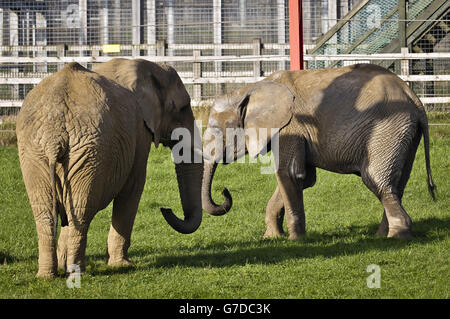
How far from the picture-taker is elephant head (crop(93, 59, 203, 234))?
313 inches

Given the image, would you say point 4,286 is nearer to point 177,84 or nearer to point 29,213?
point 177,84

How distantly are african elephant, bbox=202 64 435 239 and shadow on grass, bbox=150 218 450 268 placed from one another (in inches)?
10.7

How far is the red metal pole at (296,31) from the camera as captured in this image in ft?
37.8

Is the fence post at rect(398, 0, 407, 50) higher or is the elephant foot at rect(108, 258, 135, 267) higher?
the fence post at rect(398, 0, 407, 50)

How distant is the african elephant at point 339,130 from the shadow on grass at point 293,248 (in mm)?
272

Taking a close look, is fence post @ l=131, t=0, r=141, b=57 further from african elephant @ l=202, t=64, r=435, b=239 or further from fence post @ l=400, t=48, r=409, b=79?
african elephant @ l=202, t=64, r=435, b=239

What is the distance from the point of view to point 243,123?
1004cm

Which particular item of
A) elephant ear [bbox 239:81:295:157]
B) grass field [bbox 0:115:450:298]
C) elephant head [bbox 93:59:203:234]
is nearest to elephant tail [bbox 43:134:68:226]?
grass field [bbox 0:115:450:298]

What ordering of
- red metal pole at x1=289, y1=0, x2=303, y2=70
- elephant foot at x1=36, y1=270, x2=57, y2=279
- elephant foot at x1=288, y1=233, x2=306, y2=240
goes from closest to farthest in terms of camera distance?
elephant foot at x1=36, y1=270, x2=57, y2=279
elephant foot at x1=288, y1=233, x2=306, y2=240
red metal pole at x1=289, y1=0, x2=303, y2=70

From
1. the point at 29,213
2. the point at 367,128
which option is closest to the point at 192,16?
the point at 29,213

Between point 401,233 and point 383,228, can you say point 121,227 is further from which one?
point 383,228

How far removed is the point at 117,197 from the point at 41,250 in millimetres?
1134

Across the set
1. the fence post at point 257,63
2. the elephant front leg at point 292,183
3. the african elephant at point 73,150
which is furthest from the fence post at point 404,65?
the african elephant at point 73,150
